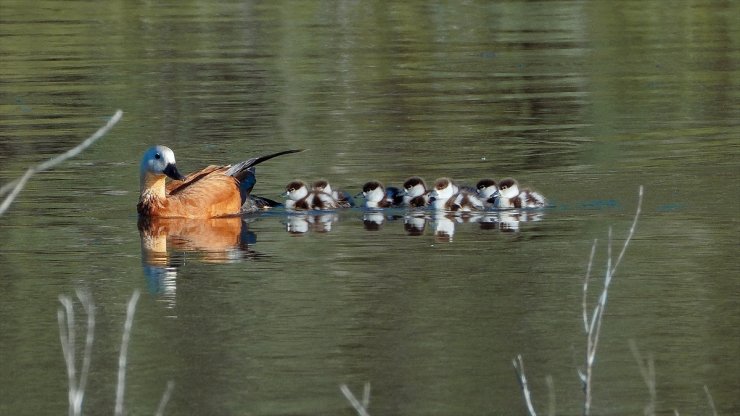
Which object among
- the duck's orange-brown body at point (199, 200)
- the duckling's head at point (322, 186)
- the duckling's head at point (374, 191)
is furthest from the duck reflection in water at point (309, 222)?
the duck's orange-brown body at point (199, 200)

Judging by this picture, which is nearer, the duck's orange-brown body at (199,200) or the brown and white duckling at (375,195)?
the brown and white duckling at (375,195)

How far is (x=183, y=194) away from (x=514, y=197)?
8.28ft

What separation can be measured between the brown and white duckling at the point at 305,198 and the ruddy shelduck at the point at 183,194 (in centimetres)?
40

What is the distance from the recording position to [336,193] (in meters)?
12.5

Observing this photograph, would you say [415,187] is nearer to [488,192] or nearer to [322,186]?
[488,192]

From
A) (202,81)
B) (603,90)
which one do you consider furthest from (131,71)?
(603,90)

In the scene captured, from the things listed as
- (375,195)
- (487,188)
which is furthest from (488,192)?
(375,195)

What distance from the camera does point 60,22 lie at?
2909 cm

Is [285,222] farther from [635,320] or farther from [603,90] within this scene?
[603,90]

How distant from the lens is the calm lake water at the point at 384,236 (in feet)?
25.4

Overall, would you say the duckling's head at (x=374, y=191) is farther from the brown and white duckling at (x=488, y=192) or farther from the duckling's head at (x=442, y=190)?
the brown and white duckling at (x=488, y=192)

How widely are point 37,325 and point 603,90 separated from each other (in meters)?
11.2

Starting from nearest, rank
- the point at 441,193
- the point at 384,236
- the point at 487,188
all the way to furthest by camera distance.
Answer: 1. the point at 384,236
2. the point at 441,193
3. the point at 487,188

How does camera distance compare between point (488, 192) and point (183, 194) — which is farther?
point (183, 194)
